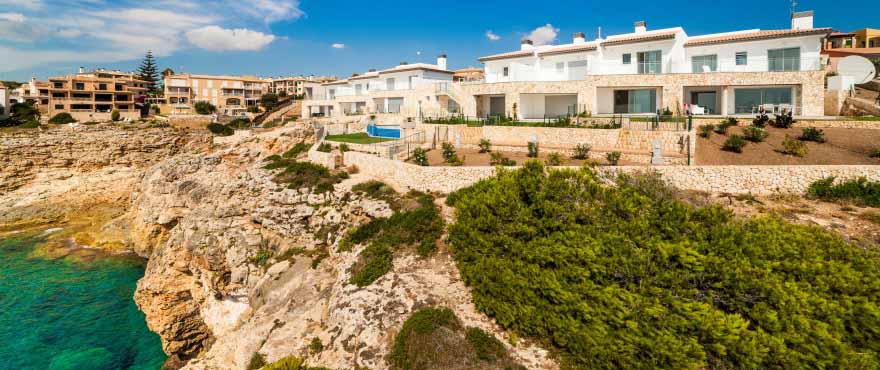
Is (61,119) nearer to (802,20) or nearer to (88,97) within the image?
(88,97)

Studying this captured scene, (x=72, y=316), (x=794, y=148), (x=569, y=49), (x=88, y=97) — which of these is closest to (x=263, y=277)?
(x=72, y=316)

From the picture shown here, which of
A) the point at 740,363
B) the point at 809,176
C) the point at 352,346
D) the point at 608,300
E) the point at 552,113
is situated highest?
the point at 552,113

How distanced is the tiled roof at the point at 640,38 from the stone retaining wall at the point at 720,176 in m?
15.7

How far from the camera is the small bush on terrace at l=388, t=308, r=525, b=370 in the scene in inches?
454

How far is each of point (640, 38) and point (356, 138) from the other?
77.6ft

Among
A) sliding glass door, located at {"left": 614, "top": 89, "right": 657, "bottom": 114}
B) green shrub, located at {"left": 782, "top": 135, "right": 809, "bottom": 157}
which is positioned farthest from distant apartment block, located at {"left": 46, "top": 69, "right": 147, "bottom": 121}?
green shrub, located at {"left": 782, "top": 135, "right": 809, "bottom": 157}

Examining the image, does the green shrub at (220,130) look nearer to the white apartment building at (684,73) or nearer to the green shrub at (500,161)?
the white apartment building at (684,73)

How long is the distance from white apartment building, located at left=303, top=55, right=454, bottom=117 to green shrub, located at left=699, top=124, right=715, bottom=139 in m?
23.7

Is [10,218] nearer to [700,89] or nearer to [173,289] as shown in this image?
[173,289]

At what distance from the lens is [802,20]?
30.1 m

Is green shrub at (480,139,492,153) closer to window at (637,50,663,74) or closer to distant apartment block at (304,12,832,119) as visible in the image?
distant apartment block at (304,12,832,119)

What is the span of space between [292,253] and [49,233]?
31598 millimetres

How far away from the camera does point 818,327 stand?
905 centimetres

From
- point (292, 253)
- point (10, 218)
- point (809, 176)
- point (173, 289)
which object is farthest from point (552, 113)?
point (10, 218)
